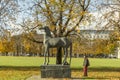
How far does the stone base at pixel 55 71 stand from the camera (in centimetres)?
2562

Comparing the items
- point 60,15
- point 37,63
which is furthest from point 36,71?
point 37,63

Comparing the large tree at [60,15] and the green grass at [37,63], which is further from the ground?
the large tree at [60,15]

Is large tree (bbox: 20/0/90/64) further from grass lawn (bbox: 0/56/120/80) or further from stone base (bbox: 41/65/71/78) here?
stone base (bbox: 41/65/71/78)

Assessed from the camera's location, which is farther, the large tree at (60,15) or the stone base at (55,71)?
the large tree at (60,15)

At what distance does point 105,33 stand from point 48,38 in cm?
1309

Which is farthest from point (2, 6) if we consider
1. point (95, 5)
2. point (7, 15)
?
point (95, 5)

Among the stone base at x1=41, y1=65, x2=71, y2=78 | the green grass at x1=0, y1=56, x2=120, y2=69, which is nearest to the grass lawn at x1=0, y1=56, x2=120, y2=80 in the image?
the green grass at x1=0, y1=56, x2=120, y2=69

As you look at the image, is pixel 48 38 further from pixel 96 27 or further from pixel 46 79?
pixel 96 27

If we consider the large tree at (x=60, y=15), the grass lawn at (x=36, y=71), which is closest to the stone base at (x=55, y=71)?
the grass lawn at (x=36, y=71)

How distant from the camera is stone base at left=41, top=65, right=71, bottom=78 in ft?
84.1

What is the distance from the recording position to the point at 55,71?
25.7 metres

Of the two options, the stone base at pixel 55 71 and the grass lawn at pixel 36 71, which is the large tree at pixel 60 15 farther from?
the stone base at pixel 55 71

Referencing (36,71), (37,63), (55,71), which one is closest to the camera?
(55,71)

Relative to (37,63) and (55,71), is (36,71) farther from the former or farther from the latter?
(37,63)
